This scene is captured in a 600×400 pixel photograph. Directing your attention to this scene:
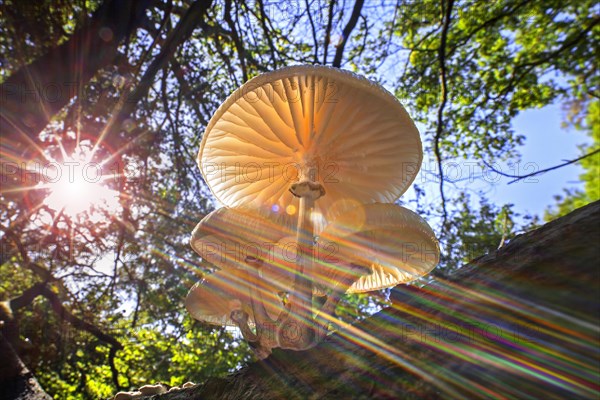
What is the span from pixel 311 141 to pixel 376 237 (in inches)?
32.6

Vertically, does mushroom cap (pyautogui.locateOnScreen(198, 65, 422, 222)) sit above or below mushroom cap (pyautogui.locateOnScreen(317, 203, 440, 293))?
above

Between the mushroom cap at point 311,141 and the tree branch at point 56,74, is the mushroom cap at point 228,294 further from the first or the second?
the tree branch at point 56,74

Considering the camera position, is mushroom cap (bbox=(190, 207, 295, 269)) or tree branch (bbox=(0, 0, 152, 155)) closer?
mushroom cap (bbox=(190, 207, 295, 269))

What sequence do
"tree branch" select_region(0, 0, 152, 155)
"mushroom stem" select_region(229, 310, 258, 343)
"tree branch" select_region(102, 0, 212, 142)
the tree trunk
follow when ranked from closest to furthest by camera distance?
the tree trunk < "mushroom stem" select_region(229, 310, 258, 343) < "tree branch" select_region(0, 0, 152, 155) < "tree branch" select_region(102, 0, 212, 142)

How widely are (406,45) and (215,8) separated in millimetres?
4347

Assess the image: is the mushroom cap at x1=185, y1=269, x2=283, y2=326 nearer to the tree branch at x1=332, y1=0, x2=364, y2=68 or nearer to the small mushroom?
the small mushroom

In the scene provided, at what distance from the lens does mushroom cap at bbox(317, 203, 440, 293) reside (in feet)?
6.79

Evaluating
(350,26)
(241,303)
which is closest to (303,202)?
(241,303)

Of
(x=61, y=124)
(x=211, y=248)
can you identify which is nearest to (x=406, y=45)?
(x=211, y=248)

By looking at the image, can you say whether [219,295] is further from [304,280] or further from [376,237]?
[376,237]

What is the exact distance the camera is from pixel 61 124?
26.2 feet

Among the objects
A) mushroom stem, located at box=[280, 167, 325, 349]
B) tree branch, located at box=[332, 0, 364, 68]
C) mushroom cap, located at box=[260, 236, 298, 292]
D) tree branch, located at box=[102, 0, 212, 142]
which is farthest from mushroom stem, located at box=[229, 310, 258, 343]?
tree branch, located at box=[332, 0, 364, 68]

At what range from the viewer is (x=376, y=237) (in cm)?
219

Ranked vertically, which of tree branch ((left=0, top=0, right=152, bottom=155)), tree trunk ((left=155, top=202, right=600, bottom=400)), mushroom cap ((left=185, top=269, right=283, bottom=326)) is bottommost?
tree trunk ((left=155, top=202, right=600, bottom=400))
